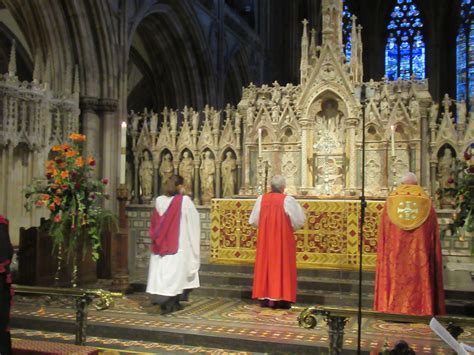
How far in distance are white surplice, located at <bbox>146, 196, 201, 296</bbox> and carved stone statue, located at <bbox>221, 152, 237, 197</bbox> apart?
348 cm

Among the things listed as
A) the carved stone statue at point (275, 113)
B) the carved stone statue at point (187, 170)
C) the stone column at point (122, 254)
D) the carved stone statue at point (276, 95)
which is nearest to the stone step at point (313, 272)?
the stone column at point (122, 254)

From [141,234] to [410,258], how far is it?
577cm

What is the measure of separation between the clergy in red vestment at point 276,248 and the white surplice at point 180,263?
Answer: 2.69 ft

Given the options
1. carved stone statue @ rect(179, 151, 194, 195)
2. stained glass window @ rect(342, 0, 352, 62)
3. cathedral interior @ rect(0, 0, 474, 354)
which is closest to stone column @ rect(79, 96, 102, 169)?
cathedral interior @ rect(0, 0, 474, 354)

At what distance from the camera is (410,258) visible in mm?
6598

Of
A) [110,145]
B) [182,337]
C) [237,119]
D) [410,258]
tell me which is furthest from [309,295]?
[110,145]

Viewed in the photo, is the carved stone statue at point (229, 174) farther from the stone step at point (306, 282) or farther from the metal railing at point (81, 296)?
the metal railing at point (81, 296)

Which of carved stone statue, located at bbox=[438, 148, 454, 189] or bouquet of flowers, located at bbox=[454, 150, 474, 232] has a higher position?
carved stone statue, located at bbox=[438, 148, 454, 189]

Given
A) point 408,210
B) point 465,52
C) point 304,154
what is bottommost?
point 408,210

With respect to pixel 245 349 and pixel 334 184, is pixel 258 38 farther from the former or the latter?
pixel 245 349

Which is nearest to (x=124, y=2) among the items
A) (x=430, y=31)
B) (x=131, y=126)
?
(x=131, y=126)

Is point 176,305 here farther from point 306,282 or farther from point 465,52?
point 465,52

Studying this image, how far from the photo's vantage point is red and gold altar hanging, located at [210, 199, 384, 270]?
8.68 meters

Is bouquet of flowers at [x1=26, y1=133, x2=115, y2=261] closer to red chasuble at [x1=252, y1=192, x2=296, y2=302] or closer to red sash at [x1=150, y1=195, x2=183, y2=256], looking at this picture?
red sash at [x1=150, y1=195, x2=183, y2=256]
